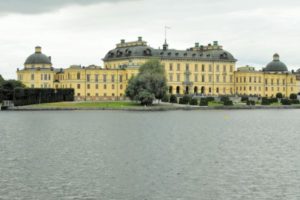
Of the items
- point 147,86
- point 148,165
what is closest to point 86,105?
point 147,86

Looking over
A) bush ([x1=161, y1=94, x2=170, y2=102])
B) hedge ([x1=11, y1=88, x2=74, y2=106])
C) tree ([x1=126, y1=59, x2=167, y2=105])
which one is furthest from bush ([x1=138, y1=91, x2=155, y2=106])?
hedge ([x1=11, y1=88, x2=74, y2=106])

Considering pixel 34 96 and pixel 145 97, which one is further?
pixel 34 96

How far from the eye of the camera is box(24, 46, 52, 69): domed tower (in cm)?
13462

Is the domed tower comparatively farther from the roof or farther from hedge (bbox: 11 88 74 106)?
hedge (bbox: 11 88 74 106)

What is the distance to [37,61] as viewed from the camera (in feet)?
443

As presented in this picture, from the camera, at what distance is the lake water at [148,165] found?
29094 millimetres

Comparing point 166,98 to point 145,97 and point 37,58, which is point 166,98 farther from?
point 37,58

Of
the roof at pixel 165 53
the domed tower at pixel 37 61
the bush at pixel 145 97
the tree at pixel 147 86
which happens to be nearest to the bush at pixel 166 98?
the tree at pixel 147 86

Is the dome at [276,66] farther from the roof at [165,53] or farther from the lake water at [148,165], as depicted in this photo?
the lake water at [148,165]

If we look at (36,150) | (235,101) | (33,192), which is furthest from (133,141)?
(235,101)

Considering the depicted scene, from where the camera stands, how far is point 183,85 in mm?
144000

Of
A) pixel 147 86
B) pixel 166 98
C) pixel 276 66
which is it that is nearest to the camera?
pixel 147 86

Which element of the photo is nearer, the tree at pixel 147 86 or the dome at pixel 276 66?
the tree at pixel 147 86

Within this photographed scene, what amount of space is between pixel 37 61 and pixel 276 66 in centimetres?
6030
